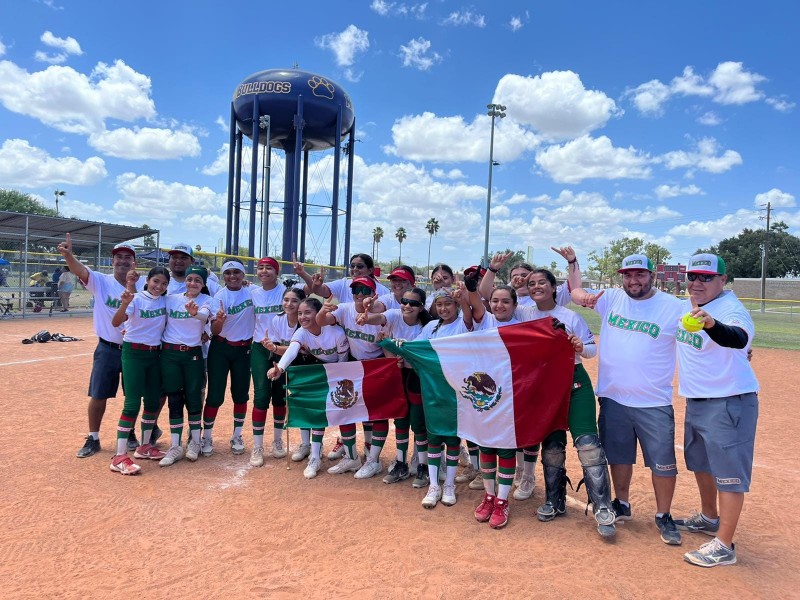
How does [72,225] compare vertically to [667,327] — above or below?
above

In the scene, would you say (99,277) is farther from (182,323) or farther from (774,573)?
(774,573)

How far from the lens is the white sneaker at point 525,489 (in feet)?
15.8

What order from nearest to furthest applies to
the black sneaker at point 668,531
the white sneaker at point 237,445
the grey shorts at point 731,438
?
the grey shorts at point 731,438 → the black sneaker at point 668,531 → the white sneaker at point 237,445

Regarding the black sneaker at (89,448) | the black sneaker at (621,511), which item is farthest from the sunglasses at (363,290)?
the black sneaker at (89,448)

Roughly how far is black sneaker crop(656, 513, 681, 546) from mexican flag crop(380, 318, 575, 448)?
39.1 inches

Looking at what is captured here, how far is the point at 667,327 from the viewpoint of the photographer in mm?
4004

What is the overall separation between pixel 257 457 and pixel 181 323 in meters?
1.63

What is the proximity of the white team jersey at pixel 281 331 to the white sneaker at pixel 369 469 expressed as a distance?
5.05ft

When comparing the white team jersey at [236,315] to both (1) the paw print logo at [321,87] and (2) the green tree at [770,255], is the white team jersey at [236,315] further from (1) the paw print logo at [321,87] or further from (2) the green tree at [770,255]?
(2) the green tree at [770,255]

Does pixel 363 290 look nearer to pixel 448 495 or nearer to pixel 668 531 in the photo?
pixel 448 495

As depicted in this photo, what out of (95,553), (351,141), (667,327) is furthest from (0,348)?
(351,141)

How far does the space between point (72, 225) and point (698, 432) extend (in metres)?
23.6

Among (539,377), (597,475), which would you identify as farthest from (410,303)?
(597,475)

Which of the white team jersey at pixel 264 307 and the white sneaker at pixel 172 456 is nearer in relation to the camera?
the white sneaker at pixel 172 456
